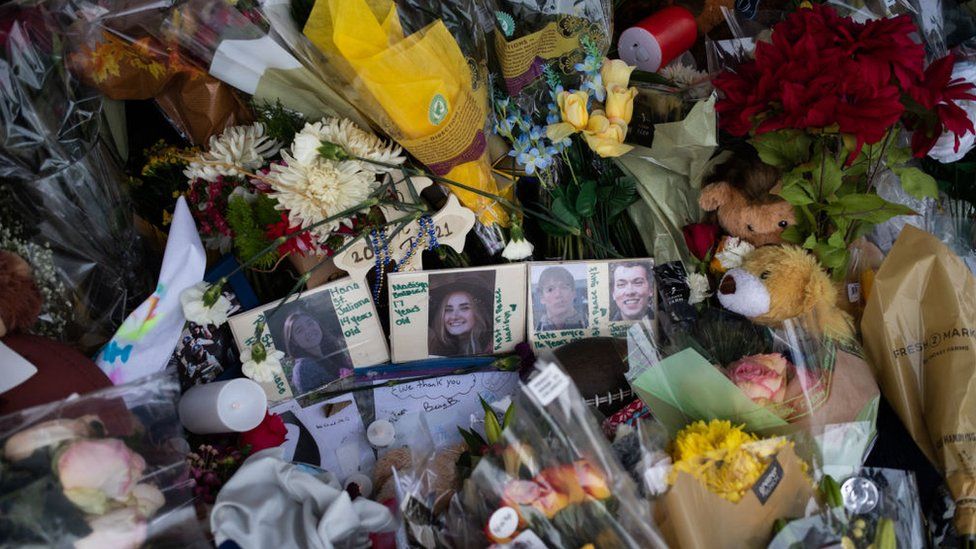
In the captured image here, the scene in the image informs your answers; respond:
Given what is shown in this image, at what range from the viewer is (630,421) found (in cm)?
138

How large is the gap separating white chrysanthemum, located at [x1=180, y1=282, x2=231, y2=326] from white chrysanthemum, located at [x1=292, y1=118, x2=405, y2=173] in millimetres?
286

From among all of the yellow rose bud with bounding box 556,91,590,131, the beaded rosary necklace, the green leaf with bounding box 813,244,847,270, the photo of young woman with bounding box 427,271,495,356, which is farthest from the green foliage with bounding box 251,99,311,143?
the green leaf with bounding box 813,244,847,270

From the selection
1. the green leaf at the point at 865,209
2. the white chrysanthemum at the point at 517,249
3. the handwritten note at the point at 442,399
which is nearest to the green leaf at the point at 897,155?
the green leaf at the point at 865,209

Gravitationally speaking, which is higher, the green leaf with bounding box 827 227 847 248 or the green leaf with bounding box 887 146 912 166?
the green leaf with bounding box 887 146 912 166

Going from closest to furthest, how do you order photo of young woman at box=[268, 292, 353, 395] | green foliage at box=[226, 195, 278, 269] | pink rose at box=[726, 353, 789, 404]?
pink rose at box=[726, 353, 789, 404] → green foliage at box=[226, 195, 278, 269] → photo of young woman at box=[268, 292, 353, 395]

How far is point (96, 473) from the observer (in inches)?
33.7

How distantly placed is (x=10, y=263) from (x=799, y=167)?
4.23 ft

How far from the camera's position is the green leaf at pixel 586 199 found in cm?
150

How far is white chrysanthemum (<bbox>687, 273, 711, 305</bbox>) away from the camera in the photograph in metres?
1.52

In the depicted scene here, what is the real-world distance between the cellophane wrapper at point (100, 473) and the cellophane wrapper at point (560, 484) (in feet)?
1.28

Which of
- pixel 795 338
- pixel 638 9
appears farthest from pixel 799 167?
pixel 638 9

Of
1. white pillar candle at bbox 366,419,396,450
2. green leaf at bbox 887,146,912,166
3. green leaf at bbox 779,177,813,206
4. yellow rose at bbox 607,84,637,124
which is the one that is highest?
yellow rose at bbox 607,84,637,124

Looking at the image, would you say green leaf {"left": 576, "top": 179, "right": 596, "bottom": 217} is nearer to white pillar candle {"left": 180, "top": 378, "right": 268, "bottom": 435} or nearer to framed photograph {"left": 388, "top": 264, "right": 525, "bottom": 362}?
framed photograph {"left": 388, "top": 264, "right": 525, "bottom": 362}

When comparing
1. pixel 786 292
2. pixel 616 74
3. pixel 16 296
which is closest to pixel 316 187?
pixel 16 296
